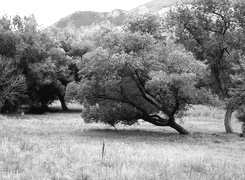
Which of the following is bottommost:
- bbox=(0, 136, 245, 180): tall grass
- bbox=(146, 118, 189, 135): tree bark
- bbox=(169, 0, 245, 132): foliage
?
bbox=(146, 118, 189, 135): tree bark

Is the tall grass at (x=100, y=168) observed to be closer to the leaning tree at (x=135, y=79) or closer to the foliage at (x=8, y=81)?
the leaning tree at (x=135, y=79)

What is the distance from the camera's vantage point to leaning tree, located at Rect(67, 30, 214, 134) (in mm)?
23906

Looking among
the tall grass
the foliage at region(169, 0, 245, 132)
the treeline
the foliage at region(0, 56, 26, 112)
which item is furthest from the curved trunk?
the foliage at region(0, 56, 26, 112)

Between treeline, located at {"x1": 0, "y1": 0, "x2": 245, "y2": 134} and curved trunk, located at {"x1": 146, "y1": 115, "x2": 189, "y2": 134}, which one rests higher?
treeline, located at {"x1": 0, "y1": 0, "x2": 245, "y2": 134}

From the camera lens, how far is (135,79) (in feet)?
85.0

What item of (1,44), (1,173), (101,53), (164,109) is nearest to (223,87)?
(164,109)

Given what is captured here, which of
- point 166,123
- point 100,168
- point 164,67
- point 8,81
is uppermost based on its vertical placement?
point 164,67

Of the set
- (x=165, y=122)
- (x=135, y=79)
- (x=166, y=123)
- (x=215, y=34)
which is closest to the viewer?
(x=135, y=79)

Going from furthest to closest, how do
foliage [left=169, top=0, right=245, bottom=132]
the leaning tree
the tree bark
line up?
1. foliage [left=169, top=0, right=245, bottom=132]
2. the tree bark
3. the leaning tree


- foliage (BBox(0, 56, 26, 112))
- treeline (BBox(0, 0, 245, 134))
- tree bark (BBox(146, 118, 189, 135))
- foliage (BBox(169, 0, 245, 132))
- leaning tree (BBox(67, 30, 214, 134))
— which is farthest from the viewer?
foliage (BBox(0, 56, 26, 112))

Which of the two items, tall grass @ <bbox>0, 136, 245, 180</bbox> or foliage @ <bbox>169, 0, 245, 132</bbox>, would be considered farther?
foliage @ <bbox>169, 0, 245, 132</bbox>

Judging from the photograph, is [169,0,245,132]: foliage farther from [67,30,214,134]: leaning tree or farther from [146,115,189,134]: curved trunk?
[67,30,214,134]: leaning tree

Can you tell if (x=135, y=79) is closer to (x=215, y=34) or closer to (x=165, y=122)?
(x=165, y=122)

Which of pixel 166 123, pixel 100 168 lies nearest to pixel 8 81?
pixel 166 123
